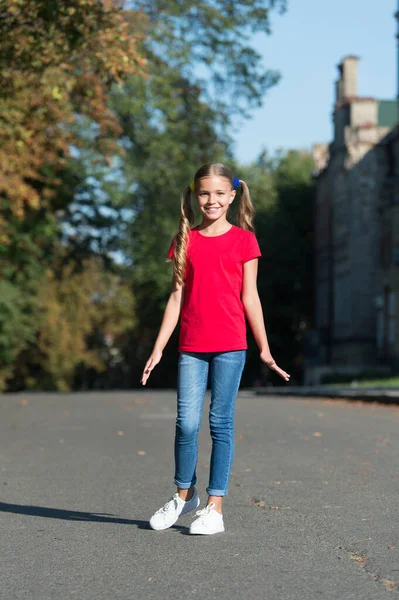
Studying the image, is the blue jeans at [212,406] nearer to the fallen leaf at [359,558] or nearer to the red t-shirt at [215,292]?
the red t-shirt at [215,292]

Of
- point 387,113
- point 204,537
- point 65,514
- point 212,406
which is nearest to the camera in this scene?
point 204,537

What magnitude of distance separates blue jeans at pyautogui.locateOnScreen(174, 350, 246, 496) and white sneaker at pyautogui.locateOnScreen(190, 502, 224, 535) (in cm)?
11

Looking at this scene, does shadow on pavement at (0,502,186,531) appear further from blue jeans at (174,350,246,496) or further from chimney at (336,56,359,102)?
Answer: chimney at (336,56,359,102)

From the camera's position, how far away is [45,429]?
17.9 metres

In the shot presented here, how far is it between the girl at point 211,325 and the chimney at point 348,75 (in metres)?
54.1

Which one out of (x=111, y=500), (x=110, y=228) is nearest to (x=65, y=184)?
(x=110, y=228)

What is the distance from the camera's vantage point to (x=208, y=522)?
23.0 ft

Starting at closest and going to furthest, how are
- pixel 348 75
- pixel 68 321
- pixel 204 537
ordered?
1. pixel 204 537
2. pixel 68 321
3. pixel 348 75

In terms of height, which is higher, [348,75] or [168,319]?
[348,75]

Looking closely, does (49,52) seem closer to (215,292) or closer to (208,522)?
(215,292)

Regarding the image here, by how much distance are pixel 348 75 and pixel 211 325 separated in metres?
54.9

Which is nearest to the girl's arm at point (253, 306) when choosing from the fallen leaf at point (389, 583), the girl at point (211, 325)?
the girl at point (211, 325)

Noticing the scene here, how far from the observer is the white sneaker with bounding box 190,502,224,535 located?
700cm

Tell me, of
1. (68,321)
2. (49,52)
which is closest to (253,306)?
(49,52)
